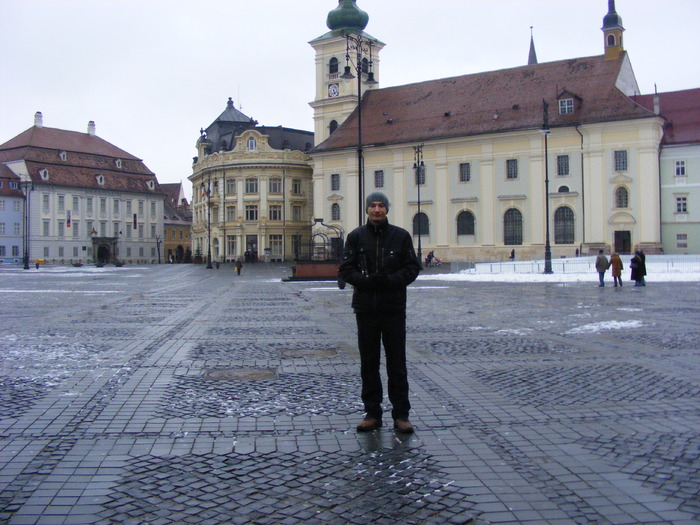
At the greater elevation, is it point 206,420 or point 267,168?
point 267,168

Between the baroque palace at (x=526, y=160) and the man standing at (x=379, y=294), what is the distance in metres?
48.0

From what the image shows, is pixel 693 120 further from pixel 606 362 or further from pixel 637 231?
pixel 606 362

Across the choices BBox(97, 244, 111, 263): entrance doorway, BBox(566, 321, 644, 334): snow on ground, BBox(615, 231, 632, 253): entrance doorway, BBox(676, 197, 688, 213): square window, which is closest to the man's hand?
BBox(566, 321, 644, 334): snow on ground

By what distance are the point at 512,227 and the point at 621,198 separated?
31.8ft

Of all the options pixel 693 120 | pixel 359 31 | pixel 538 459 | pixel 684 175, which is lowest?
pixel 538 459

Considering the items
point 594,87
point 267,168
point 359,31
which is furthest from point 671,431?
point 267,168

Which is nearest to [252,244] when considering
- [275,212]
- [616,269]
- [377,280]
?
[275,212]

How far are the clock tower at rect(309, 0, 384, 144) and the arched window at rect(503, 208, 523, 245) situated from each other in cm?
2341

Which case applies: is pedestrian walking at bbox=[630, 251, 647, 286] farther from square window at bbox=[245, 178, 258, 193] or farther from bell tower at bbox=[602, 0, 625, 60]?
square window at bbox=[245, 178, 258, 193]

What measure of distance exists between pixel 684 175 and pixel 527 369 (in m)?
57.6

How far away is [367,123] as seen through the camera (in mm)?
74875

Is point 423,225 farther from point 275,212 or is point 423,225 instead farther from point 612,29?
point 275,212

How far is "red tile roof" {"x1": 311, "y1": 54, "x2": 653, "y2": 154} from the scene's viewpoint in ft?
204

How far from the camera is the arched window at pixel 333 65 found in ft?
268
